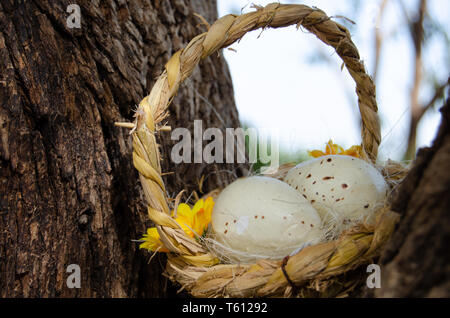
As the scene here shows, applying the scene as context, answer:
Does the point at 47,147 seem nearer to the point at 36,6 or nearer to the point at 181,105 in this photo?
the point at 36,6

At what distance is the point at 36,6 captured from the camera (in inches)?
36.7

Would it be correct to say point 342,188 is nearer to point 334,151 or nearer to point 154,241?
point 334,151

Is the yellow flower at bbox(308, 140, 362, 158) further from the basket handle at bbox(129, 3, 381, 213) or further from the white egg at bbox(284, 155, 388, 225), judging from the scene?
the white egg at bbox(284, 155, 388, 225)

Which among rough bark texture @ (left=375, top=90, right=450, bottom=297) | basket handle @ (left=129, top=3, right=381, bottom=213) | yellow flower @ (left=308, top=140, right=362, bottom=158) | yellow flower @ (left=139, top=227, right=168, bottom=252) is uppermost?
basket handle @ (left=129, top=3, right=381, bottom=213)

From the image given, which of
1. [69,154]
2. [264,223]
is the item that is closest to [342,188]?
[264,223]

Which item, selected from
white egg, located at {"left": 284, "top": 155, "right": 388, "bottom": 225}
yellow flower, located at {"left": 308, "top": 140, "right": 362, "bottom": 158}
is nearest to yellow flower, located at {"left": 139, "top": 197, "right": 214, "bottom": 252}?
white egg, located at {"left": 284, "top": 155, "right": 388, "bottom": 225}

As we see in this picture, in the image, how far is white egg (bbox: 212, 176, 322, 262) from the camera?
808 mm

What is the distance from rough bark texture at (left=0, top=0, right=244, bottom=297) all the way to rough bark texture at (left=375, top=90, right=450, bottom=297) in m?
0.56

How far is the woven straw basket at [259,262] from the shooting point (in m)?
0.71

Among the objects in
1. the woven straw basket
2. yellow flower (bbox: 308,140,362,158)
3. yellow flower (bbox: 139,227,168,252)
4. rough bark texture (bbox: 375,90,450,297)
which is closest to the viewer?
rough bark texture (bbox: 375,90,450,297)

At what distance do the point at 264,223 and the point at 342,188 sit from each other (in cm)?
22

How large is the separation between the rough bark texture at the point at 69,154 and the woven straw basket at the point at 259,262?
7.0 inches

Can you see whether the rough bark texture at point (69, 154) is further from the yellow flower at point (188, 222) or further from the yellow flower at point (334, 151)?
the yellow flower at point (334, 151)

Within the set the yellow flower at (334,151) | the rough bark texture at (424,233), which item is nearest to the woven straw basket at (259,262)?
the rough bark texture at (424,233)
